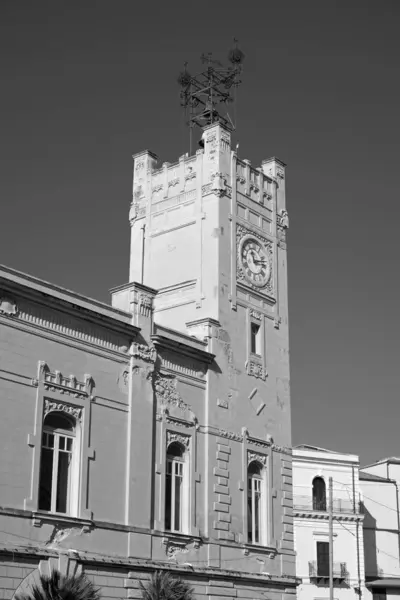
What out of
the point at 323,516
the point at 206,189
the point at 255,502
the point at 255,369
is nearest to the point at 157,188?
the point at 206,189

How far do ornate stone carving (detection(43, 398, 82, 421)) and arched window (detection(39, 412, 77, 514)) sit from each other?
0.17 m

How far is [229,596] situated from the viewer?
2978 cm

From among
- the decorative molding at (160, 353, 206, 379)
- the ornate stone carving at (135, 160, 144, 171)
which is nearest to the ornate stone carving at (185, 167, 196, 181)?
the ornate stone carving at (135, 160, 144, 171)

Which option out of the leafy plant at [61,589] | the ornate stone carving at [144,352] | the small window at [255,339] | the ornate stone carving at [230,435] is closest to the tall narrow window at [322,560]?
the small window at [255,339]

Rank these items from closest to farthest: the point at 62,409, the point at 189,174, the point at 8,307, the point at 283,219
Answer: the point at 8,307 < the point at 62,409 < the point at 189,174 < the point at 283,219

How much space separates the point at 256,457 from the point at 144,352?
6988 millimetres

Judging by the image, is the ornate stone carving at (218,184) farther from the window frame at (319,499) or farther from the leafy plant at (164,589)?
the window frame at (319,499)

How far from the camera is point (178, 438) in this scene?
29.7 meters

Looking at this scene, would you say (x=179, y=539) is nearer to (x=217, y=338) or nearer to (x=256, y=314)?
(x=217, y=338)

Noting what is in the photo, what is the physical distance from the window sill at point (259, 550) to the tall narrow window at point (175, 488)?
319 cm

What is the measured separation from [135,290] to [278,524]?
10679 mm

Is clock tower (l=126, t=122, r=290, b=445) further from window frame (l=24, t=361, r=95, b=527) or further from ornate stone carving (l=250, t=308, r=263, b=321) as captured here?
window frame (l=24, t=361, r=95, b=527)

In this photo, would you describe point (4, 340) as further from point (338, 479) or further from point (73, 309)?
point (338, 479)

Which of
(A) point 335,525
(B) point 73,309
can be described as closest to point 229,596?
(B) point 73,309
